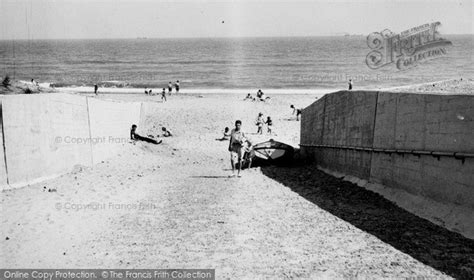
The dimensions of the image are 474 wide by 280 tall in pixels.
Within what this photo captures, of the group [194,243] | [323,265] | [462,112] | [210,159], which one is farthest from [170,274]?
[210,159]

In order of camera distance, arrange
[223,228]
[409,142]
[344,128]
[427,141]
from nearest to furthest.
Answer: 1. [223,228]
2. [427,141]
3. [409,142]
4. [344,128]

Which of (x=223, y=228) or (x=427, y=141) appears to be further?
(x=427, y=141)

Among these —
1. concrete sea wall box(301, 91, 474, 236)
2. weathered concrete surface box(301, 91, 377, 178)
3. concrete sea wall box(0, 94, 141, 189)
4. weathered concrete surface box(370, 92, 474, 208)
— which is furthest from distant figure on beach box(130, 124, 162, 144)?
weathered concrete surface box(370, 92, 474, 208)

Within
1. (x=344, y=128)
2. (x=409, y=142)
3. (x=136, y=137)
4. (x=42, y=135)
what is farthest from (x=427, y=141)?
(x=136, y=137)

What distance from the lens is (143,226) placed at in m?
7.86

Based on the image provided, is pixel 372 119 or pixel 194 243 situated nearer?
pixel 194 243

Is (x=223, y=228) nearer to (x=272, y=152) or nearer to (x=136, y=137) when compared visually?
(x=272, y=152)

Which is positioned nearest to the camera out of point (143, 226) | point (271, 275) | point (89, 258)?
point (271, 275)

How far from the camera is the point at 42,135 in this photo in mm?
10055

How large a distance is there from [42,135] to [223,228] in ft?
16.2

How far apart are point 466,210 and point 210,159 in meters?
11.4

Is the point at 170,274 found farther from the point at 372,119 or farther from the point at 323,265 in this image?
the point at 372,119

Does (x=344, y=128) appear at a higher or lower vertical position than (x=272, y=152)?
higher

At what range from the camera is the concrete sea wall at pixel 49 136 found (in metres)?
9.00
